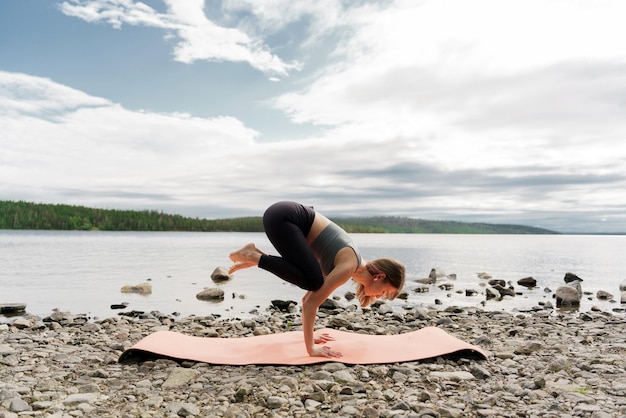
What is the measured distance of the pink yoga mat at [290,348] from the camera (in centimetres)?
576

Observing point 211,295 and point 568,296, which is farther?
point 211,295

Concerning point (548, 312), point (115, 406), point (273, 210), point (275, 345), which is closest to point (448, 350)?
point (275, 345)

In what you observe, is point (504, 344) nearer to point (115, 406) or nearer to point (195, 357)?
point (195, 357)

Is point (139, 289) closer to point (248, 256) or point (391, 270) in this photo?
point (248, 256)

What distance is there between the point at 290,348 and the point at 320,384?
141 cm

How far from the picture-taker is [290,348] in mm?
6227

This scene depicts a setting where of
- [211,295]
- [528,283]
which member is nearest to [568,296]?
[528,283]

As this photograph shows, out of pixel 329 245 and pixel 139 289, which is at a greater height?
pixel 329 245

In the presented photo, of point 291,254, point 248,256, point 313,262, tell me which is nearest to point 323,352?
point 313,262

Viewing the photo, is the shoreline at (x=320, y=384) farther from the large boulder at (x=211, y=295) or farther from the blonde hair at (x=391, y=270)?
the large boulder at (x=211, y=295)

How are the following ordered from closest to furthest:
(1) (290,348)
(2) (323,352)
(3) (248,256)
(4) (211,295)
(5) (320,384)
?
(5) (320,384), (3) (248,256), (2) (323,352), (1) (290,348), (4) (211,295)

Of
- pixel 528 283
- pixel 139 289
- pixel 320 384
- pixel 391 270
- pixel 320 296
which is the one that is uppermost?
pixel 391 270

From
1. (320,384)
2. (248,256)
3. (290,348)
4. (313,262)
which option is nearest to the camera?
(320,384)

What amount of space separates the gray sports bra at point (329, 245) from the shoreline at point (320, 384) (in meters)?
1.12
